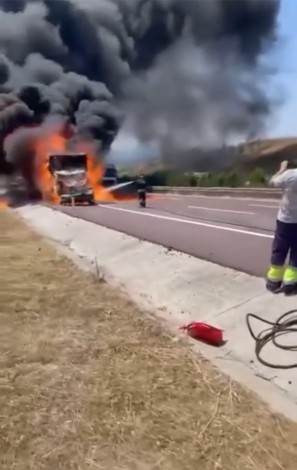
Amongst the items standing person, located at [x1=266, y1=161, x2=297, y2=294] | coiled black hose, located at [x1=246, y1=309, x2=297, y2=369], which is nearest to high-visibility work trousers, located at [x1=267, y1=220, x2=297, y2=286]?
standing person, located at [x1=266, y1=161, x2=297, y2=294]

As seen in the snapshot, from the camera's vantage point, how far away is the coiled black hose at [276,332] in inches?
226

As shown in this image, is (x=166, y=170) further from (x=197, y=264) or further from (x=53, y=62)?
(x=197, y=264)

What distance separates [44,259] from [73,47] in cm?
4444

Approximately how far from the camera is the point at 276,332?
20.1 feet

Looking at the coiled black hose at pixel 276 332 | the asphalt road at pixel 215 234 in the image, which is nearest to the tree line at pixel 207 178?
the asphalt road at pixel 215 234

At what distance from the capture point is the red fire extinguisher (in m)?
6.39

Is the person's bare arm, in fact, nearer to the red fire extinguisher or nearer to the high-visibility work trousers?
the high-visibility work trousers

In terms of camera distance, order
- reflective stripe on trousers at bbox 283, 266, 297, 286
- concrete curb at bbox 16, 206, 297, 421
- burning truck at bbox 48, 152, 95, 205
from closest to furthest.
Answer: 1. concrete curb at bbox 16, 206, 297, 421
2. reflective stripe on trousers at bbox 283, 266, 297, 286
3. burning truck at bbox 48, 152, 95, 205

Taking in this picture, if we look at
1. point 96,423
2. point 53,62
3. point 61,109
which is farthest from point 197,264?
point 53,62

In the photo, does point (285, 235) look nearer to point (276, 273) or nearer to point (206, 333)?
point (276, 273)

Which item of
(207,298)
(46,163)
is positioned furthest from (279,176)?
(46,163)

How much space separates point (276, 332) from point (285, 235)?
1.60 meters

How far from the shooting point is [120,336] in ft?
21.9

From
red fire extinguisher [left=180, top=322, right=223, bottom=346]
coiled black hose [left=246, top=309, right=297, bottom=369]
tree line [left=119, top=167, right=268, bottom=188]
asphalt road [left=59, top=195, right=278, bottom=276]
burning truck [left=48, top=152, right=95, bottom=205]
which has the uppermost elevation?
coiled black hose [left=246, top=309, right=297, bottom=369]
